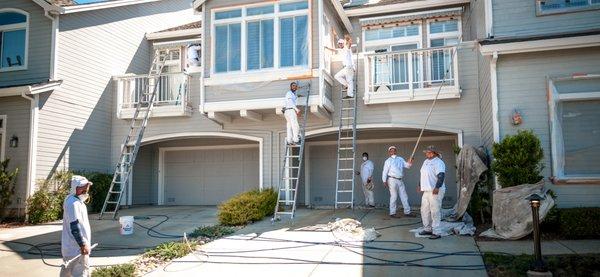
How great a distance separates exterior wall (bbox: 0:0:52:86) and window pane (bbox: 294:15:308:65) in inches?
278

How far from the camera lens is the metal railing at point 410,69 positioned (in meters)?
12.2

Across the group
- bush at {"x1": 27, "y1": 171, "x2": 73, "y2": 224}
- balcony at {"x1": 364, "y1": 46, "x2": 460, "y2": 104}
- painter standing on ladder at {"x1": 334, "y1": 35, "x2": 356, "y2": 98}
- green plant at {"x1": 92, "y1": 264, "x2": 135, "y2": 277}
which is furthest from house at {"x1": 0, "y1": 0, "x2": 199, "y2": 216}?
balcony at {"x1": 364, "y1": 46, "x2": 460, "y2": 104}

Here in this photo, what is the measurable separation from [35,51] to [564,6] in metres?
13.5

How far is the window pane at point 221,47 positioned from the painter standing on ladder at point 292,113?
216 cm

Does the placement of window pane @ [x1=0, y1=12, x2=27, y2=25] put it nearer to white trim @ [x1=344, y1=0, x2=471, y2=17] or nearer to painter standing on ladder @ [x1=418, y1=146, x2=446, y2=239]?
white trim @ [x1=344, y1=0, x2=471, y2=17]

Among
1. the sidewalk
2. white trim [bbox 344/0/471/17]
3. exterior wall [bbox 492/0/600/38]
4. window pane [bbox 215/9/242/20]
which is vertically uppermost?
white trim [bbox 344/0/471/17]

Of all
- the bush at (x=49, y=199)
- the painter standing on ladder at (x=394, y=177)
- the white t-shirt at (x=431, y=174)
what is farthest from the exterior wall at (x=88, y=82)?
the white t-shirt at (x=431, y=174)

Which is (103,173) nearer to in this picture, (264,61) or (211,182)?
(211,182)

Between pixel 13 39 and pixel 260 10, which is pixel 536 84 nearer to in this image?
pixel 260 10

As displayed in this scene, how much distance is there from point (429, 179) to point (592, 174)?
11.1 ft

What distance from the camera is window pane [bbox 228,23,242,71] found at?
12.5m

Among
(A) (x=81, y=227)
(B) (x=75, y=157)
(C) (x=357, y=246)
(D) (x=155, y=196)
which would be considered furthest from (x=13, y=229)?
(C) (x=357, y=246)

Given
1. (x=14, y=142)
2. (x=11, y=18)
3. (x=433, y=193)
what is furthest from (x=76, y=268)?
(x=11, y=18)

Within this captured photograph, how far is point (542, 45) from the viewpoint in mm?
9367
